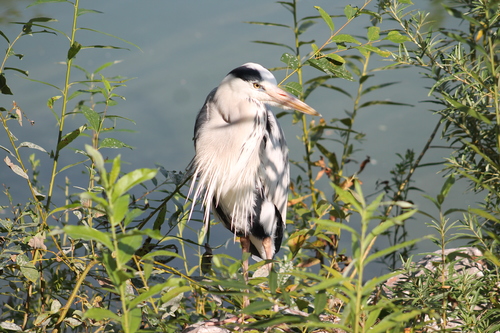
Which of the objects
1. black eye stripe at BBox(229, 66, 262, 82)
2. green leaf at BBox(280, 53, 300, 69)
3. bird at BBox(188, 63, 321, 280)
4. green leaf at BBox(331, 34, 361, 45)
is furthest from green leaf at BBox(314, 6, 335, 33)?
black eye stripe at BBox(229, 66, 262, 82)

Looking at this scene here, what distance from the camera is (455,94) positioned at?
4.46ft

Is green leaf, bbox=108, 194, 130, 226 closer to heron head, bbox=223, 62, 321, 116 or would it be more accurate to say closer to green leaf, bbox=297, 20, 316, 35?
heron head, bbox=223, 62, 321, 116

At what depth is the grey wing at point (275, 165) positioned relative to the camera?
221 cm

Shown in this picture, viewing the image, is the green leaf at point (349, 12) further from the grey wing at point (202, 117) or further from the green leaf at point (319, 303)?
the green leaf at point (319, 303)

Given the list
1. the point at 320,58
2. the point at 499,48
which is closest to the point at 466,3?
the point at 499,48

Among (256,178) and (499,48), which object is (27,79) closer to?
(256,178)

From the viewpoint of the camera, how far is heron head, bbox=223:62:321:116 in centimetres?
214

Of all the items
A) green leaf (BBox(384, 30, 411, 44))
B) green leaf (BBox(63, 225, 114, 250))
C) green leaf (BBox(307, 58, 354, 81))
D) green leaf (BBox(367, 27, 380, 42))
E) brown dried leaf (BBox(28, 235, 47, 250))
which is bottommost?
brown dried leaf (BBox(28, 235, 47, 250))

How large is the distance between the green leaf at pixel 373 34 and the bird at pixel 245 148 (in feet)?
1.59

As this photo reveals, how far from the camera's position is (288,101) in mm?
2115

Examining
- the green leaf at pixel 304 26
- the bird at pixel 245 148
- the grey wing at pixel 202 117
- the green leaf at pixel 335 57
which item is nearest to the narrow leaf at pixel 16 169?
the bird at pixel 245 148

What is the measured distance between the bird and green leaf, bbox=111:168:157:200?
53.5 inches

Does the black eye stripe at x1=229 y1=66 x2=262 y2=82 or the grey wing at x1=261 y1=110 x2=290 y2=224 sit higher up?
the black eye stripe at x1=229 y1=66 x2=262 y2=82

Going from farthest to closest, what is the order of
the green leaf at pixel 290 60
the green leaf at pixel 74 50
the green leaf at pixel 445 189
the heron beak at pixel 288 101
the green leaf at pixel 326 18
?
the heron beak at pixel 288 101 → the green leaf at pixel 290 60 → the green leaf at pixel 326 18 → the green leaf at pixel 74 50 → the green leaf at pixel 445 189
